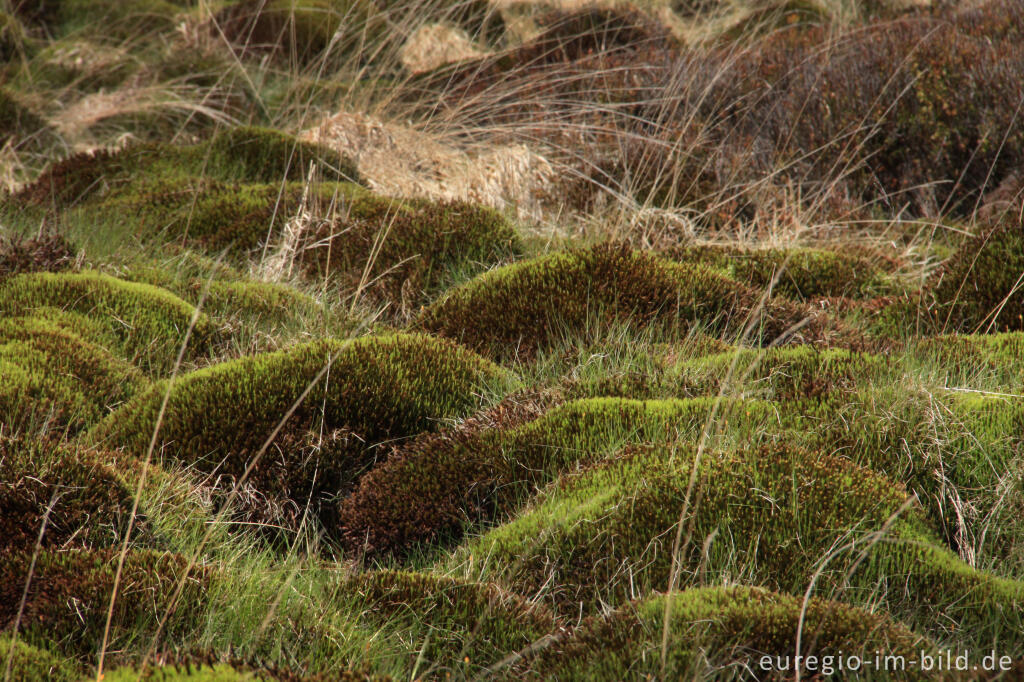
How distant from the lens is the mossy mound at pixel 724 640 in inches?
95.3

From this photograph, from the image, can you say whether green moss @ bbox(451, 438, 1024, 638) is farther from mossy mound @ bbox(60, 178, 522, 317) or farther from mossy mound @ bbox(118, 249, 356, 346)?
mossy mound @ bbox(60, 178, 522, 317)

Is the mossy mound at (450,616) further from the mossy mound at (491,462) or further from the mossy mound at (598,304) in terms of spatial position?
the mossy mound at (598,304)

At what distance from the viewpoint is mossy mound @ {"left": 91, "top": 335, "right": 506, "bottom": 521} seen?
378 cm

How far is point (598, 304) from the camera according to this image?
4812 millimetres

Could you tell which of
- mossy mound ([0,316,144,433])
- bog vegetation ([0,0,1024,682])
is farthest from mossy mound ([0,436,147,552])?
mossy mound ([0,316,144,433])

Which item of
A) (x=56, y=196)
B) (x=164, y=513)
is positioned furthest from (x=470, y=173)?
(x=164, y=513)

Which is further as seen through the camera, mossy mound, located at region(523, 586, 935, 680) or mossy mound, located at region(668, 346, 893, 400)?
mossy mound, located at region(668, 346, 893, 400)

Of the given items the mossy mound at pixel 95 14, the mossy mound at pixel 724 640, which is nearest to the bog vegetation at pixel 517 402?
the mossy mound at pixel 724 640

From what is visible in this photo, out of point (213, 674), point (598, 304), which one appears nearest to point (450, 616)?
point (213, 674)

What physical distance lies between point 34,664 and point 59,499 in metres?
0.81

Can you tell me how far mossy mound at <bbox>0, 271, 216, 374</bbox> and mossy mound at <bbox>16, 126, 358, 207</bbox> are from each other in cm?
237

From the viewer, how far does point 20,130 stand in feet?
30.8

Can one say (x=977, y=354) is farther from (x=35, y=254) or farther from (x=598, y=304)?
(x=35, y=254)

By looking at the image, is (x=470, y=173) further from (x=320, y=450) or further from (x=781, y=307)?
(x=320, y=450)
